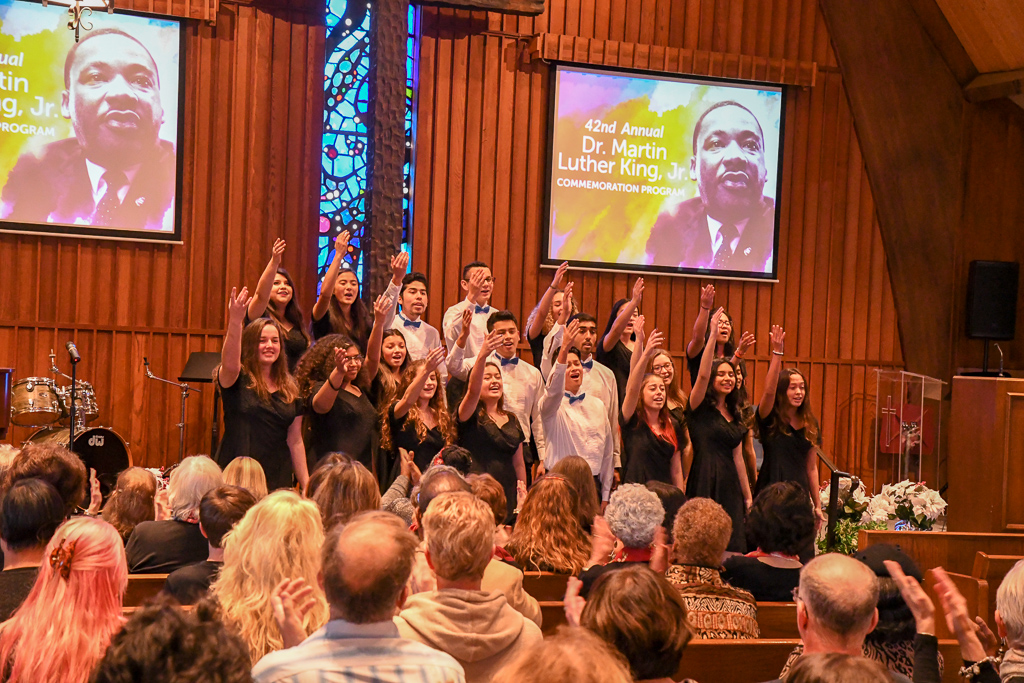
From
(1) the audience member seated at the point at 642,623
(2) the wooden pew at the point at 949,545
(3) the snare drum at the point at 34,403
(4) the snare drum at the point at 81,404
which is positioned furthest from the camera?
(4) the snare drum at the point at 81,404

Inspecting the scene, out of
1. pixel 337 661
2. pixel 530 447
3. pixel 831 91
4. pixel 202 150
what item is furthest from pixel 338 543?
pixel 831 91

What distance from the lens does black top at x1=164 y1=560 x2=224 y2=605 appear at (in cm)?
258

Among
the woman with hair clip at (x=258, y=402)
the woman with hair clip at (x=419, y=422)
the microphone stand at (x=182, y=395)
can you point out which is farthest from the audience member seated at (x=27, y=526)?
the microphone stand at (x=182, y=395)

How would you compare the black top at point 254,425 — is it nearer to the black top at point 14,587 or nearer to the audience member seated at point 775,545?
the audience member seated at point 775,545

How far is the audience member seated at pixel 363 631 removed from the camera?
5.72ft

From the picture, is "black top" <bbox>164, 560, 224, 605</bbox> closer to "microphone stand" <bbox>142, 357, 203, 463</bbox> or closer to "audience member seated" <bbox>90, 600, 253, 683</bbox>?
"audience member seated" <bbox>90, 600, 253, 683</bbox>

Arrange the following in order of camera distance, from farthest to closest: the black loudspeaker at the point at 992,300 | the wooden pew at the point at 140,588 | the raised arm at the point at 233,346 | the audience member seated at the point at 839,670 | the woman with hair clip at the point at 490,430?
the black loudspeaker at the point at 992,300
the woman with hair clip at the point at 490,430
the raised arm at the point at 233,346
the wooden pew at the point at 140,588
the audience member seated at the point at 839,670

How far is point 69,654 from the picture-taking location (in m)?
1.94

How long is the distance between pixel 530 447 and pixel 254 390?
1.87 metres

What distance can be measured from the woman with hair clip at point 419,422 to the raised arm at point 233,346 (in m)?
0.85

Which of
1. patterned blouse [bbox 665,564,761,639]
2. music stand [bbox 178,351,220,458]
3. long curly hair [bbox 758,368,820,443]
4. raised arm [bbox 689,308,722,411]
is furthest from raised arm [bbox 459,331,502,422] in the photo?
music stand [bbox 178,351,220,458]

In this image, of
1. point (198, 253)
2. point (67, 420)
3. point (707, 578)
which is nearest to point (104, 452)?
point (67, 420)

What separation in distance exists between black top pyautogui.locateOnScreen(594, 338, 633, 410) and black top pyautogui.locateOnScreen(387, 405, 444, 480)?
1402mm

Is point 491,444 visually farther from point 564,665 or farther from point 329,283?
point 564,665
